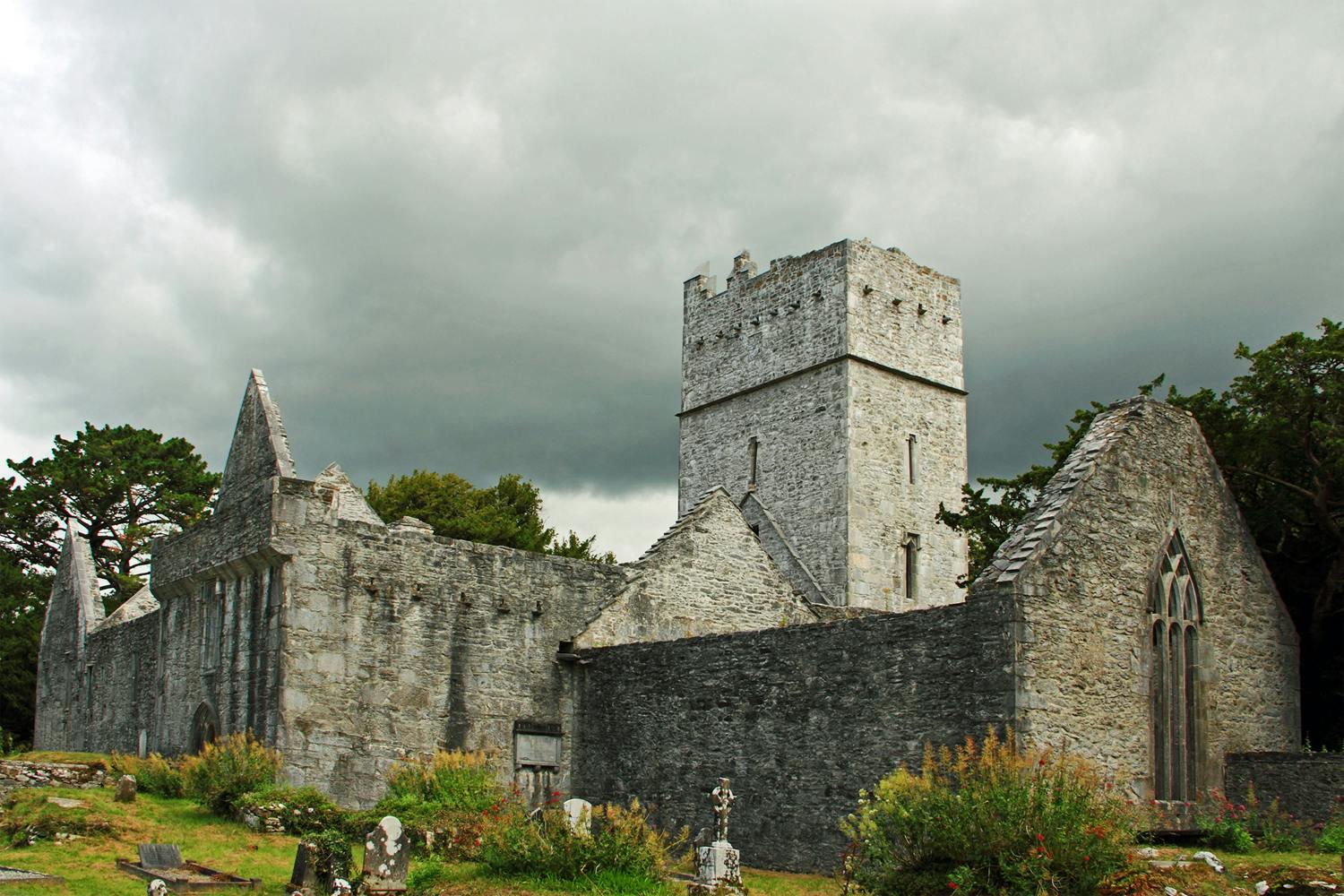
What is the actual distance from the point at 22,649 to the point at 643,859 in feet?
→ 103

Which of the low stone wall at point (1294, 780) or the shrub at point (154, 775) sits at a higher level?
the low stone wall at point (1294, 780)

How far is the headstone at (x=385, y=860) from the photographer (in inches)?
460

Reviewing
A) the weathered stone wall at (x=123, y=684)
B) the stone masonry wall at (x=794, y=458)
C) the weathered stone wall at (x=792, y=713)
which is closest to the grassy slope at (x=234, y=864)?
the weathered stone wall at (x=792, y=713)

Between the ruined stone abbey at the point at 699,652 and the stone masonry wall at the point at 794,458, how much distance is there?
8912 mm

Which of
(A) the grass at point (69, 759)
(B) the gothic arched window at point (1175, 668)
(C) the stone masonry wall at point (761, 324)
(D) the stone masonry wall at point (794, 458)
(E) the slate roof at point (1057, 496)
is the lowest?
(A) the grass at point (69, 759)

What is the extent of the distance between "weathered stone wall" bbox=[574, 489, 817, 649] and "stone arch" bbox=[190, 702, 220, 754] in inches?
208

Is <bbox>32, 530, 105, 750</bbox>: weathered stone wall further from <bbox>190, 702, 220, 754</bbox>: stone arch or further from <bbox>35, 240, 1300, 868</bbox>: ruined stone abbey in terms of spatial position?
<bbox>190, 702, 220, 754</bbox>: stone arch

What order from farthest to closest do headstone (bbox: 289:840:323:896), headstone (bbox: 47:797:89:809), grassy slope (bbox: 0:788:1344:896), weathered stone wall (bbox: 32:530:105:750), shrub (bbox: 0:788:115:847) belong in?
weathered stone wall (bbox: 32:530:105:750) < headstone (bbox: 47:797:89:809) < shrub (bbox: 0:788:115:847) < headstone (bbox: 289:840:323:896) < grassy slope (bbox: 0:788:1344:896)

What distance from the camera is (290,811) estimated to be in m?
15.5

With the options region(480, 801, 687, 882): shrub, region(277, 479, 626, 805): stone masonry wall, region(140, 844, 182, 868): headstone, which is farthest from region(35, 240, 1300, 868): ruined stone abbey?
region(140, 844, 182, 868): headstone

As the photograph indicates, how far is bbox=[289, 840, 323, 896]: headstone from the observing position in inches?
453

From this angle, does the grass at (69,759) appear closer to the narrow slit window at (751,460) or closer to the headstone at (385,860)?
the headstone at (385,860)

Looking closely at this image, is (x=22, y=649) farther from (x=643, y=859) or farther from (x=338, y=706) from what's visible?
(x=643, y=859)

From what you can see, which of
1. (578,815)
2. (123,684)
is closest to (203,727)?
(123,684)
